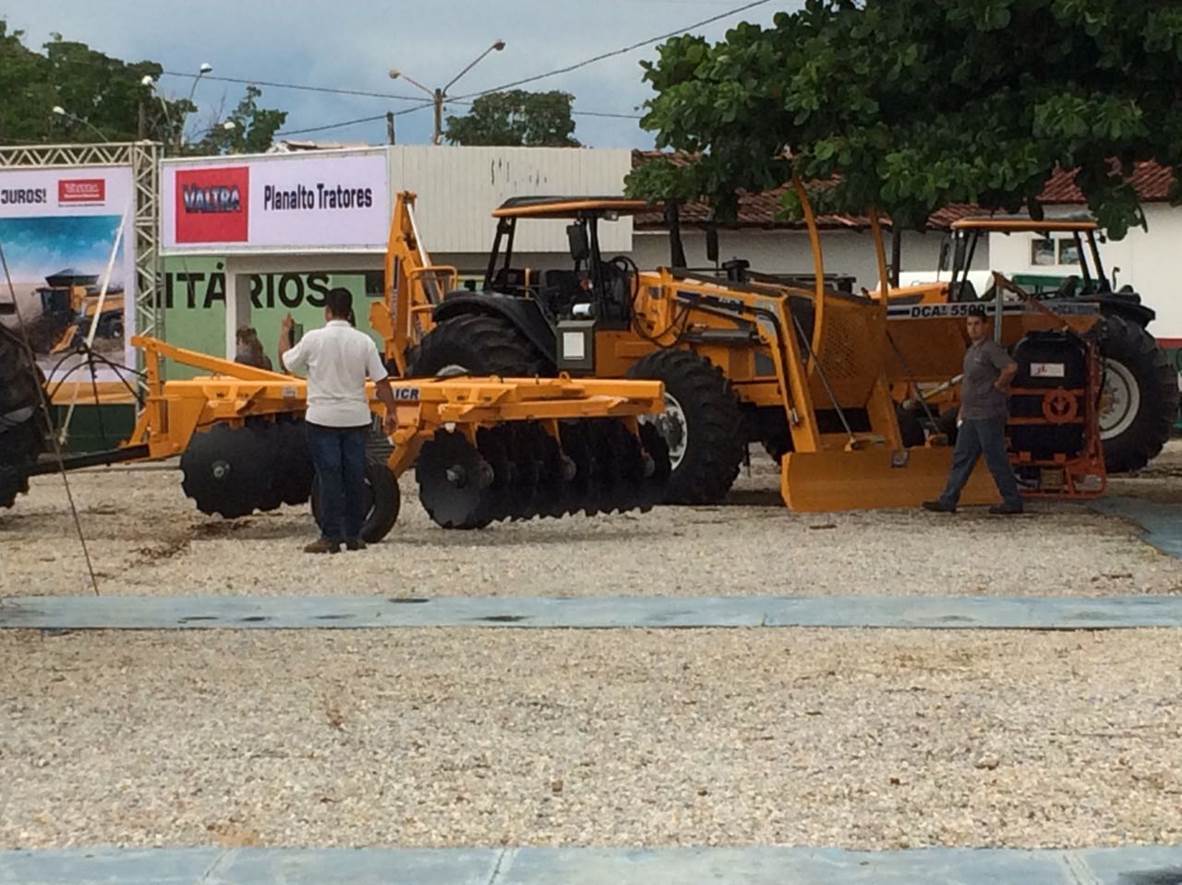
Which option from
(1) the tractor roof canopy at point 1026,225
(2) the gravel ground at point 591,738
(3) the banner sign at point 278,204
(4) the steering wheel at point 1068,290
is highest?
(3) the banner sign at point 278,204

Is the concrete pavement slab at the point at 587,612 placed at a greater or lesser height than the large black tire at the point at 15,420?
lesser

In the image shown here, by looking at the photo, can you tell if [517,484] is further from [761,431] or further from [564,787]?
[564,787]

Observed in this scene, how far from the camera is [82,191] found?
29.9m

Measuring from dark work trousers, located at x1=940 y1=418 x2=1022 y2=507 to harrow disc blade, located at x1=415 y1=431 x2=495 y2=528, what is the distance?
4.12m

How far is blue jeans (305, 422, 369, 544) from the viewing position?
15484 mm

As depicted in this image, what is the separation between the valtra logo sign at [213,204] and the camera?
35.7 m

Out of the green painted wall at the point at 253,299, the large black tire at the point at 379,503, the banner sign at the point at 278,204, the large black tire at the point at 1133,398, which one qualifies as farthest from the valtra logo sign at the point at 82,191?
the large black tire at the point at 379,503

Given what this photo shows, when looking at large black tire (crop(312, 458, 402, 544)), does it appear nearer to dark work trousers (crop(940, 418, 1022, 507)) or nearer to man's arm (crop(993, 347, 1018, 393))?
dark work trousers (crop(940, 418, 1022, 507))

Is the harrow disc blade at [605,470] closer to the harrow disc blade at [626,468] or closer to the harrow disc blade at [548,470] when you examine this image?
the harrow disc blade at [626,468]

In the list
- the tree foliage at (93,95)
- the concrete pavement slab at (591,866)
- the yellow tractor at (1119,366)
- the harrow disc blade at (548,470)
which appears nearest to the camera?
the concrete pavement slab at (591,866)

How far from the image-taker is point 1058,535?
54.8 feet

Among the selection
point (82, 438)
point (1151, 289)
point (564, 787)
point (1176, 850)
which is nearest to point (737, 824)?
point (564, 787)

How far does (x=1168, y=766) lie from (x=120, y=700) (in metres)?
4.29

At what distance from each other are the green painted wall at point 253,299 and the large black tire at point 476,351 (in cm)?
1492
